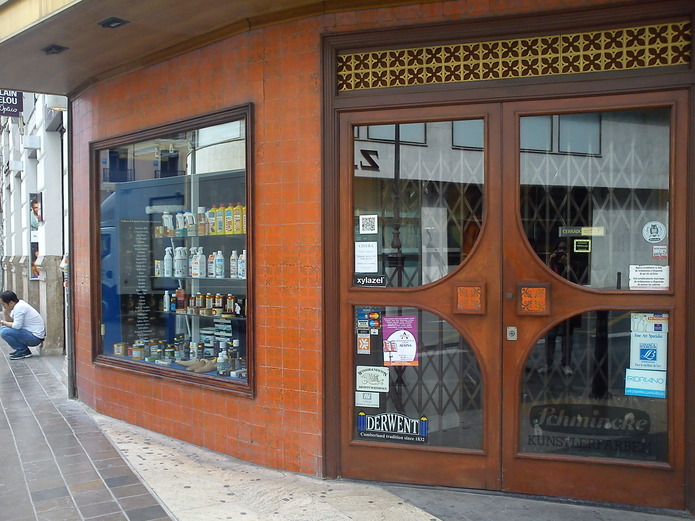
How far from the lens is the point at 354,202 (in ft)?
16.2

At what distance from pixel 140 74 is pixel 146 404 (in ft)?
10.8

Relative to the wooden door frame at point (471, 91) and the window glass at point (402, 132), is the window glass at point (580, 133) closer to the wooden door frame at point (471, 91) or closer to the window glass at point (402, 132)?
the wooden door frame at point (471, 91)

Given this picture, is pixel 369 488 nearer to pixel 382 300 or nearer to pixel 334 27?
pixel 382 300

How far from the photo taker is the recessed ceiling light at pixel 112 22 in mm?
5234

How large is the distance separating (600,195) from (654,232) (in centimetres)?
44

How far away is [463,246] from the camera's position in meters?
4.70

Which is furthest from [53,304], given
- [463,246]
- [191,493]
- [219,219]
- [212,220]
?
[463,246]

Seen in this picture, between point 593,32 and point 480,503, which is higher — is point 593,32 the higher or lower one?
the higher one

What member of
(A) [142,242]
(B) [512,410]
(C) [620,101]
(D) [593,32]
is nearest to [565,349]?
(B) [512,410]

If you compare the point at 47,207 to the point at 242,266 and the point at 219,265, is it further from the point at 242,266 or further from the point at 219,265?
the point at 242,266

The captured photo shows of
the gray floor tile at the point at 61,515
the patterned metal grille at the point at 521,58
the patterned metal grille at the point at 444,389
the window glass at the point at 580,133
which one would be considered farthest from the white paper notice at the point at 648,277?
the gray floor tile at the point at 61,515

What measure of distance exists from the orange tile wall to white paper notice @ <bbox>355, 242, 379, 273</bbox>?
0.30 meters

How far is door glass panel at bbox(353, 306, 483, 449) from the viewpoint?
4715 millimetres

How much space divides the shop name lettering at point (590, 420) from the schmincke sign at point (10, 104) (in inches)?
434
